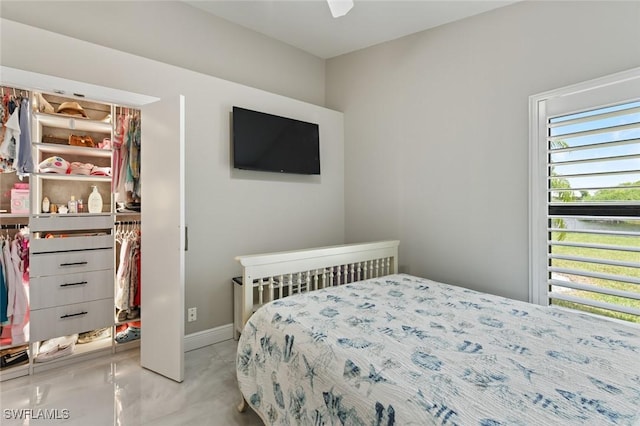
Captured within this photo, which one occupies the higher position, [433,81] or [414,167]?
[433,81]

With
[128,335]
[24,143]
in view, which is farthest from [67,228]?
[128,335]

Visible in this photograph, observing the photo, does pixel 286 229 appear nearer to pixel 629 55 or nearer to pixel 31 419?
pixel 31 419

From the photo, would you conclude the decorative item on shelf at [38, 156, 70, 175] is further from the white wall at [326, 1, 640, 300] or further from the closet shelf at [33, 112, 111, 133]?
the white wall at [326, 1, 640, 300]

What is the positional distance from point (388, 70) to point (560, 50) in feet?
4.79

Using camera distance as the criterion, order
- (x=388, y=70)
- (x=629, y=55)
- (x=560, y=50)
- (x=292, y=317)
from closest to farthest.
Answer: (x=292, y=317)
(x=629, y=55)
(x=560, y=50)
(x=388, y=70)

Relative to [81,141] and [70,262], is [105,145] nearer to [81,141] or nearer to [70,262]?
[81,141]

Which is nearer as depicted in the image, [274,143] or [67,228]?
[67,228]

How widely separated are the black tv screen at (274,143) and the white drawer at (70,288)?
1.53 meters

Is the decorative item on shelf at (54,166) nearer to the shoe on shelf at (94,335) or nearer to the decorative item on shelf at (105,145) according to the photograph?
the decorative item on shelf at (105,145)

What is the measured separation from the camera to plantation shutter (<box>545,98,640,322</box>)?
76.6 inches

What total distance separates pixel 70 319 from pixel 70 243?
2.02 ft

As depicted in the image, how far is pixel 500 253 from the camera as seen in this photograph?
250cm

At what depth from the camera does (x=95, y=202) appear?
2.95 meters

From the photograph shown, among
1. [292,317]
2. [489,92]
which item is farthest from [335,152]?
[292,317]
